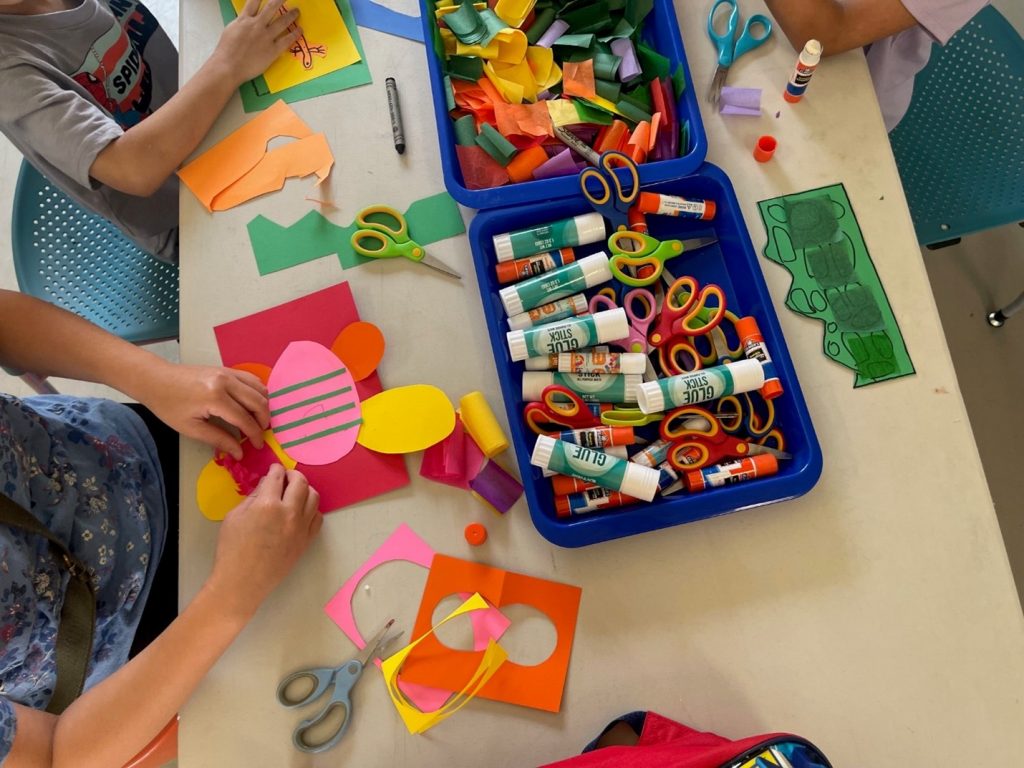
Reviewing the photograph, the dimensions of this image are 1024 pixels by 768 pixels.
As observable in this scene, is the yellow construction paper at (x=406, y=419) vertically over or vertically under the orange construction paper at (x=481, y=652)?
over

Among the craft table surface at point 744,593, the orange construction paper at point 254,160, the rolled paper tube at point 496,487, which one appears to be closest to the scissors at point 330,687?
the craft table surface at point 744,593

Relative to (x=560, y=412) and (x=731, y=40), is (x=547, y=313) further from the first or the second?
(x=731, y=40)

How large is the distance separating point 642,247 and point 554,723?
42 centimetres

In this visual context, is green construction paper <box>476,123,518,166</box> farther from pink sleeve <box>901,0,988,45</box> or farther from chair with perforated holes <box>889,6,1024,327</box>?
chair with perforated holes <box>889,6,1024,327</box>

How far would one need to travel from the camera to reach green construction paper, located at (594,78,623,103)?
71cm

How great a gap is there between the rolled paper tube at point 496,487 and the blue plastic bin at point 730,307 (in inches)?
0.9

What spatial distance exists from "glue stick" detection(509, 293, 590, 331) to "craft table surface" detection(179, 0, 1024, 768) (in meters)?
0.04

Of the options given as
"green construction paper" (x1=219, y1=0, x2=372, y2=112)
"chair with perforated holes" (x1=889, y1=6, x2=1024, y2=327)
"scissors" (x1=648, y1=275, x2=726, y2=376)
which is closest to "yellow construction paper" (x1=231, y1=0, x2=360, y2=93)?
"green construction paper" (x1=219, y1=0, x2=372, y2=112)

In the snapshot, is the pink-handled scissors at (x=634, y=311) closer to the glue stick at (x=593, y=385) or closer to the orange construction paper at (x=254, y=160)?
the glue stick at (x=593, y=385)

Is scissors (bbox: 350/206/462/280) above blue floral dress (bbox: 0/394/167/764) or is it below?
above

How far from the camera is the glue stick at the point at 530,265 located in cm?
66

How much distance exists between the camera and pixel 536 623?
571 mm

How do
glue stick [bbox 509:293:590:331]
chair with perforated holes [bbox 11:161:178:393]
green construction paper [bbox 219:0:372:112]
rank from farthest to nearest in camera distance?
1. chair with perforated holes [bbox 11:161:178:393]
2. green construction paper [bbox 219:0:372:112]
3. glue stick [bbox 509:293:590:331]

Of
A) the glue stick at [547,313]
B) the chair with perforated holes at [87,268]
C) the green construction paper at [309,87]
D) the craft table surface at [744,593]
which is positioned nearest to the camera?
the craft table surface at [744,593]
